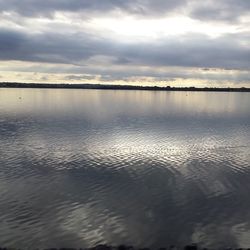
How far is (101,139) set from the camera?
47781mm

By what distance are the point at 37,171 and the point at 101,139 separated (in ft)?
59.1

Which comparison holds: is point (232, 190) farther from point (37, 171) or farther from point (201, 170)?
point (37, 171)

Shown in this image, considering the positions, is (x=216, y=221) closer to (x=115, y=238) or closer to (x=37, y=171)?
(x=115, y=238)

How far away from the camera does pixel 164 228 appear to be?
19.5 m

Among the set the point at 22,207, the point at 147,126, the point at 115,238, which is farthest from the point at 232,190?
the point at 147,126

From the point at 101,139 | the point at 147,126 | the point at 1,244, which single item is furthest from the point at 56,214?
the point at 147,126

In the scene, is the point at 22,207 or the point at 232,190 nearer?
the point at 22,207

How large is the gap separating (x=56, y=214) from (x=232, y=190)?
1390cm

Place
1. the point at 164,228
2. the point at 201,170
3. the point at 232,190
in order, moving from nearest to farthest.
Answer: the point at 164,228 → the point at 232,190 → the point at 201,170

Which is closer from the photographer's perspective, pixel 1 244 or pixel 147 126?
pixel 1 244

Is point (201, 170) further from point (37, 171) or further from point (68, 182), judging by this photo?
point (37, 171)

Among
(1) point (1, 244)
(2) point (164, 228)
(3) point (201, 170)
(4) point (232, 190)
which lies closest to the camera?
(1) point (1, 244)

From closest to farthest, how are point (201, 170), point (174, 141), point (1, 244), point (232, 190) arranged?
point (1, 244) → point (232, 190) → point (201, 170) → point (174, 141)

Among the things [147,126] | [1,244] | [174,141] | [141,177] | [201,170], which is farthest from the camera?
[147,126]
